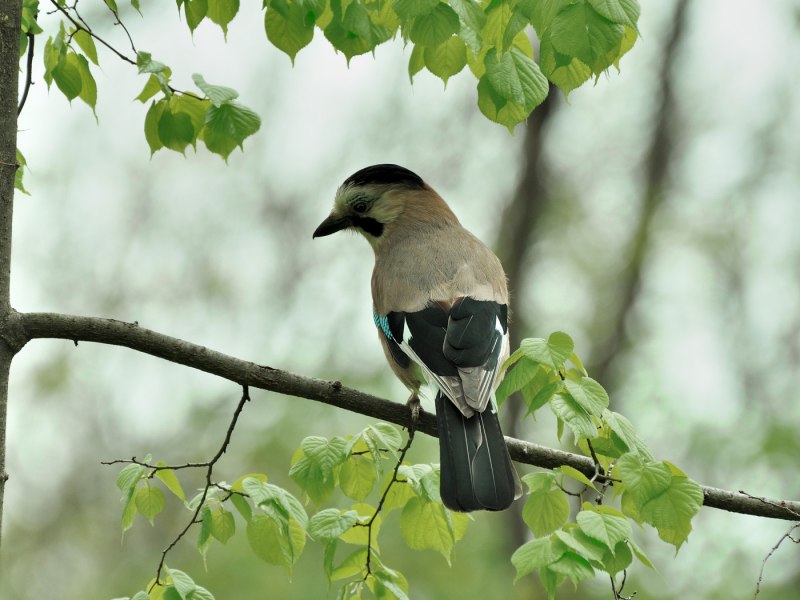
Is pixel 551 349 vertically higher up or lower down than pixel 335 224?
lower down

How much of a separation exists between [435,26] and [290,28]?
88 cm

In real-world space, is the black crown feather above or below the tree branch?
above

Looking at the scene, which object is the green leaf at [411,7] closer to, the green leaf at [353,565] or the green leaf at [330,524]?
the green leaf at [330,524]

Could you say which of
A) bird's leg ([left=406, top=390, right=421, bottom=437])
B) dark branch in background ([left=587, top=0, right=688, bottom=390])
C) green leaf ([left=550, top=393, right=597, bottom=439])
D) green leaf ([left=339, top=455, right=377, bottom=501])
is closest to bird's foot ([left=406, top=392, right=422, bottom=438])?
bird's leg ([left=406, top=390, right=421, bottom=437])

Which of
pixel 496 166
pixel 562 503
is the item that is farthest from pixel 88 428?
pixel 562 503

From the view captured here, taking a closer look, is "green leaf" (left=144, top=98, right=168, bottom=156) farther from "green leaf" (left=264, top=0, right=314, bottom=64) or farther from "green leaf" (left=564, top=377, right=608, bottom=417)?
"green leaf" (left=564, top=377, right=608, bottom=417)

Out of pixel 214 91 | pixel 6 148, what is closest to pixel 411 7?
pixel 214 91

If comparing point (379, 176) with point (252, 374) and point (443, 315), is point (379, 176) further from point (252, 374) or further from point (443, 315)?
point (252, 374)

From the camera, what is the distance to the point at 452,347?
4.75 metres

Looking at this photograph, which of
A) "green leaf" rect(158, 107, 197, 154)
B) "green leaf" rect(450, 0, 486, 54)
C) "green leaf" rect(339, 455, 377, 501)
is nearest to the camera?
"green leaf" rect(450, 0, 486, 54)

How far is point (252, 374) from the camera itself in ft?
12.3

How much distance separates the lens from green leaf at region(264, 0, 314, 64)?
3.90 m

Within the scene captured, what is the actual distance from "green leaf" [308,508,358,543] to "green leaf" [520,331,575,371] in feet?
2.97

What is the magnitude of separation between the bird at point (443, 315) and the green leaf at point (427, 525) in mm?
138
